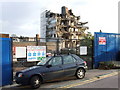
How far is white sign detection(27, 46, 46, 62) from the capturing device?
10.3 meters

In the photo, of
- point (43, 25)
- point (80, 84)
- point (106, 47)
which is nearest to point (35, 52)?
point (80, 84)

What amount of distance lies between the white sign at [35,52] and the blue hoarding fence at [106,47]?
4.87 m

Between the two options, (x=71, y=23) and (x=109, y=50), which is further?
(x=71, y=23)

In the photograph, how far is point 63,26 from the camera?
75250 mm

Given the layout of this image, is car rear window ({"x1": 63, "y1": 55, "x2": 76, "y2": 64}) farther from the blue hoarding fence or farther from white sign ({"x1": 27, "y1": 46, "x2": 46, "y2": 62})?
the blue hoarding fence

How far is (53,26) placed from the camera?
77250 millimetres

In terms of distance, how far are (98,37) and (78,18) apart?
250 feet

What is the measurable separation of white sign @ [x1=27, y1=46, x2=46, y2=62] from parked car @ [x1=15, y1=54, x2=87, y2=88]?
7.18 feet

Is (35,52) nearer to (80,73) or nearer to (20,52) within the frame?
(20,52)

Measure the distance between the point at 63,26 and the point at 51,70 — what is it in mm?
68245

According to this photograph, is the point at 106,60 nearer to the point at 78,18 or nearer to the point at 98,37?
the point at 98,37

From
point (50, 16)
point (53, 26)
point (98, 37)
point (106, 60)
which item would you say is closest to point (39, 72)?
point (98, 37)

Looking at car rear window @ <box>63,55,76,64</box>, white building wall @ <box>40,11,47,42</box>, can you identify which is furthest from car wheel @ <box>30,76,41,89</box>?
white building wall @ <box>40,11,47,42</box>

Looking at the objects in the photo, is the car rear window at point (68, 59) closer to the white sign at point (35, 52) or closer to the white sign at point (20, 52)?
the white sign at point (35, 52)
